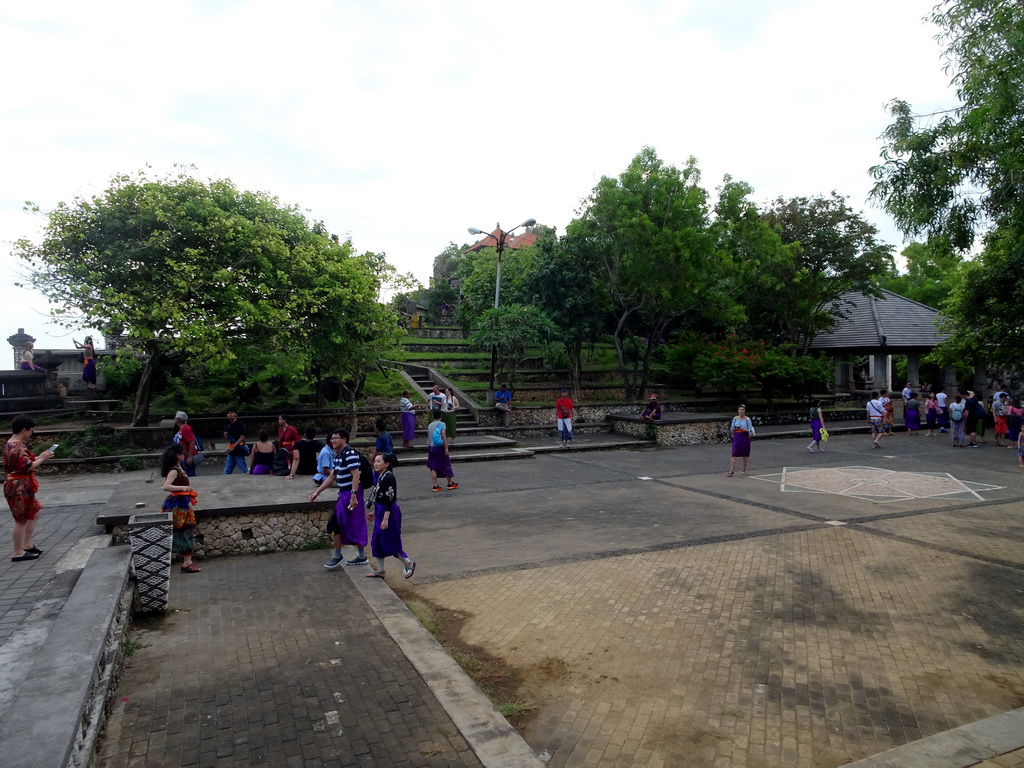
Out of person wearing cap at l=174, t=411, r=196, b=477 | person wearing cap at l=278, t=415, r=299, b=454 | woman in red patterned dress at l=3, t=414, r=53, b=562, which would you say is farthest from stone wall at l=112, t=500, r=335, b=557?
person wearing cap at l=278, t=415, r=299, b=454

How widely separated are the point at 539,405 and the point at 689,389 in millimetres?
9807

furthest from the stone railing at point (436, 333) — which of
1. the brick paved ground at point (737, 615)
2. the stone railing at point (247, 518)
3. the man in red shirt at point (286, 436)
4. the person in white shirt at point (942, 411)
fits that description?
the stone railing at point (247, 518)

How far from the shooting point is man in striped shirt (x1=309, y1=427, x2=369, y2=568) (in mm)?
7914

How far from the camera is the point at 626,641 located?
6090 mm

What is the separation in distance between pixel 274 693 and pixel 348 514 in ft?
10.2

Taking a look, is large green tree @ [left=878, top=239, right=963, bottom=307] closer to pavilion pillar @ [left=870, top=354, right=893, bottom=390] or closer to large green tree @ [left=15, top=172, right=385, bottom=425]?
pavilion pillar @ [left=870, top=354, right=893, bottom=390]

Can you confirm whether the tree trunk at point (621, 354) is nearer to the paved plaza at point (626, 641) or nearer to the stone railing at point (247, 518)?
the paved plaza at point (626, 641)

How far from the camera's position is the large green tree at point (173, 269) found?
49.1 ft

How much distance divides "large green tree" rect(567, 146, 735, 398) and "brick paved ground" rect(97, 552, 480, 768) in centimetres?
1750

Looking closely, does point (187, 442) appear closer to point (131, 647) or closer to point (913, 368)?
point (131, 647)

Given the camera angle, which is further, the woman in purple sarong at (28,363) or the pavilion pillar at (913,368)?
the pavilion pillar at (913,368)

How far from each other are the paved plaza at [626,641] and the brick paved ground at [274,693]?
2 centimetres

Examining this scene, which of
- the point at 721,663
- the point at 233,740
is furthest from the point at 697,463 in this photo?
the point at 233,740

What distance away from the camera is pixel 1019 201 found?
827 cm
